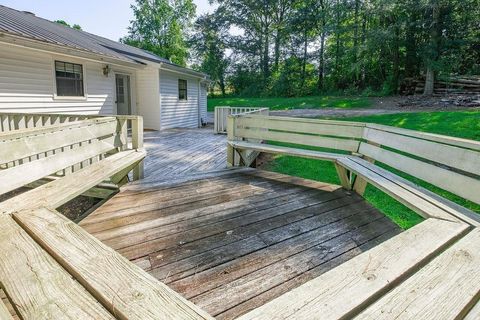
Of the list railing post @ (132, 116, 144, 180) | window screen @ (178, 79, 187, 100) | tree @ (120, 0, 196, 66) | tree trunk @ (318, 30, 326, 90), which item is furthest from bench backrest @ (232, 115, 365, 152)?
tree @ (120, 0, 196, 66)

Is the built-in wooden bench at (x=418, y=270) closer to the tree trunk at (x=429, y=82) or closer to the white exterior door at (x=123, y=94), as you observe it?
the white exterior door at (x=123, y=94)

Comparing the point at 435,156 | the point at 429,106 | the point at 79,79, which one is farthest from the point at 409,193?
the point at 429,106

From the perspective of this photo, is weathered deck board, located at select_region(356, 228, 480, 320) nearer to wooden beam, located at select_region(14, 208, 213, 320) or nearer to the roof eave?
wooden beam, located at select_region(14, 208, 213, 320)

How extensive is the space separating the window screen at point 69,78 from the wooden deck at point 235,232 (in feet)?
17.5

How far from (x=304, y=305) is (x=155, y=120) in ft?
33.9

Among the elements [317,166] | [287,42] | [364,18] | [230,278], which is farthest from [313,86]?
[230,278]

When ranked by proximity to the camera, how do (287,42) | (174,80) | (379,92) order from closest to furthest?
(174,80) → (379,92) → (287,42)

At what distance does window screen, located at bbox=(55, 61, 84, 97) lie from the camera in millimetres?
7433

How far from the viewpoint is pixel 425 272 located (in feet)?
4.02

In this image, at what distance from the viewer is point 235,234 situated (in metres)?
2.55

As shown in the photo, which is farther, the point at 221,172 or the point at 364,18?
the point at 364,18

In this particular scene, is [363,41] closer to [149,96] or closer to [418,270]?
[149,96]

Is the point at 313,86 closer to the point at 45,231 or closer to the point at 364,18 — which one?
the point at 364,18

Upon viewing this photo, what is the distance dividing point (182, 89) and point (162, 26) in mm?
19938
